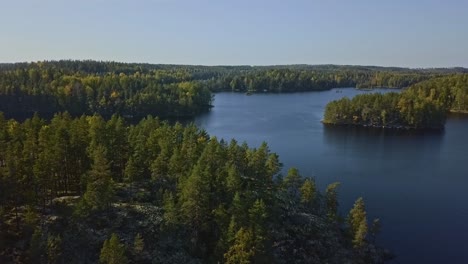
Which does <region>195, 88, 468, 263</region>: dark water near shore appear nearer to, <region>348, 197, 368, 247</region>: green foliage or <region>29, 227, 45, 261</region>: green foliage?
<region>348, 197, 368, 247</region>: green foliage

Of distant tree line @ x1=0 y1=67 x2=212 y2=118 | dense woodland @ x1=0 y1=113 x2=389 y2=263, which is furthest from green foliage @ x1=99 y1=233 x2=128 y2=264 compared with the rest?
distant tree line @ x1=0 y1=67 x2=212 y2=118

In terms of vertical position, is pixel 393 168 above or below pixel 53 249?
below

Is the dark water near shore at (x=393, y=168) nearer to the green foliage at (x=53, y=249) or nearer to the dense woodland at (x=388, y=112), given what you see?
the dense woodland at (x=388, y=112)

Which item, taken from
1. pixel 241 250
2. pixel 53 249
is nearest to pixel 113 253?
pixel 53 249

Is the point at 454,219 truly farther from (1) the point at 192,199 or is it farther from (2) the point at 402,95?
(2) the point at 402,95

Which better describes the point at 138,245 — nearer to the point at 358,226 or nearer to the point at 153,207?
the point at 153,207

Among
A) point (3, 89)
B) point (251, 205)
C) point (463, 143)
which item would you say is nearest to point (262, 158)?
point (251, 205)
